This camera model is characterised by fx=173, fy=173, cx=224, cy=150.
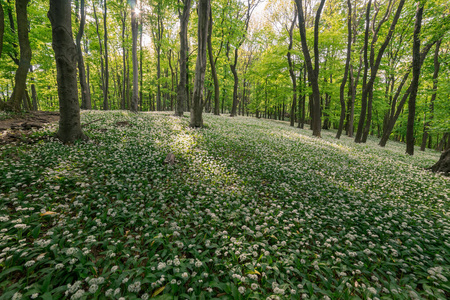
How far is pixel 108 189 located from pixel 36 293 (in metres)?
2.86

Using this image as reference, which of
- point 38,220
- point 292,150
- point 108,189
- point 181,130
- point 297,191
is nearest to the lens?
point 38,220

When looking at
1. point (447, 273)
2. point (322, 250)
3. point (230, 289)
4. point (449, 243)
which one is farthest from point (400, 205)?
point (230, 289)

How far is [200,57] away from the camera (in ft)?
36.4

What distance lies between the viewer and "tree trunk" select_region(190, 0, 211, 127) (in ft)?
35.0

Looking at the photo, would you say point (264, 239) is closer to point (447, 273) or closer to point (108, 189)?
point (447, 273)

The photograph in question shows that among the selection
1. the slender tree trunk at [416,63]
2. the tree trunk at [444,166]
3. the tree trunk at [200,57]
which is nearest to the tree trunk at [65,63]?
the tree trunk at [200,57]

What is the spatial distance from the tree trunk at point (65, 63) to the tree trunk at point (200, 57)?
6244 mm

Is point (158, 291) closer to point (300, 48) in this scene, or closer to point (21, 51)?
point (21, 51)

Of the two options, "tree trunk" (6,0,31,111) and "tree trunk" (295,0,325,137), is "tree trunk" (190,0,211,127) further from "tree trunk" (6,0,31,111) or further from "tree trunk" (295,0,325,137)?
"tree trunk" (6,0,31,111)

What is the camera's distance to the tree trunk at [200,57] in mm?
10656

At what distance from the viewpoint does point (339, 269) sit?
319cm

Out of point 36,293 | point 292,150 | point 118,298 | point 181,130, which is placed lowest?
point 118,298

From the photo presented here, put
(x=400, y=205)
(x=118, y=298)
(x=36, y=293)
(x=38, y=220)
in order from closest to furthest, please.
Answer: (x=36, y=293), (x=118, y=298), (x=38, y=220), (x=400, y=205)

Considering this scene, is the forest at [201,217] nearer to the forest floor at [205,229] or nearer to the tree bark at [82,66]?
the forest floor at [205,229]
